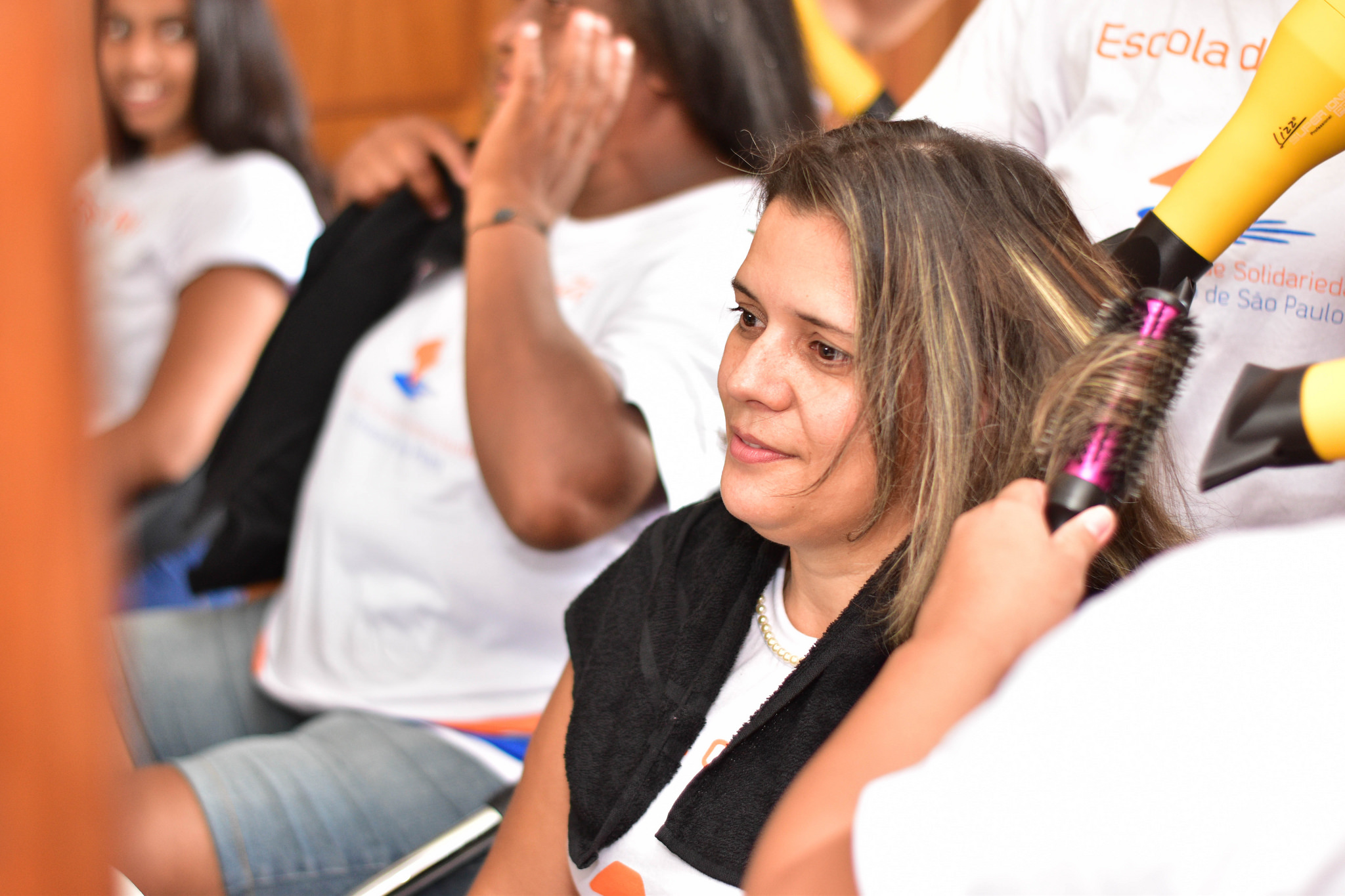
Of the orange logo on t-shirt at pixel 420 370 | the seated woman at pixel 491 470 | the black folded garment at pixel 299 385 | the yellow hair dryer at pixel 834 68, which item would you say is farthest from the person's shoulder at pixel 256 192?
the yellow hair dryer at pixel 834 68

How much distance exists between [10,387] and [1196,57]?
94 centimetres

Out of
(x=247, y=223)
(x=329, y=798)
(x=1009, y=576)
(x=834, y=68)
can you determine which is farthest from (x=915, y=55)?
(x=1009, y=576)

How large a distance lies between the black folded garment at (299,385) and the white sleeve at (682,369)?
1.33ft

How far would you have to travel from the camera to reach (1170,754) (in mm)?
417

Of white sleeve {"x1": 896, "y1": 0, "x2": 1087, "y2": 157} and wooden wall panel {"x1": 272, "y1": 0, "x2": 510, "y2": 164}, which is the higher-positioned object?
wooden wall panel {"x1": 272, "y1": 0, "x2": 510, "y2": 164}

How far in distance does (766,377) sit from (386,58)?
2666mm

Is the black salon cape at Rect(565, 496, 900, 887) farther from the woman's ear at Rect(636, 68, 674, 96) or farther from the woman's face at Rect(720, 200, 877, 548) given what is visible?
the woman's ear at Rect(636, 68, 674, 96)

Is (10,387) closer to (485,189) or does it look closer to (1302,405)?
(1302,405)

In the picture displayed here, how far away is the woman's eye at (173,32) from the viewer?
6.44 feet

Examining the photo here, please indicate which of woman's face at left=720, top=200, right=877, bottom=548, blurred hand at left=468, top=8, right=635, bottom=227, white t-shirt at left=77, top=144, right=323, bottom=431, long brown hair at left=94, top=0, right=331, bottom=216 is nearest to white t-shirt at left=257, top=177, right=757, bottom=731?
blurred hand at left=468, top=8, right=635, bottom=227

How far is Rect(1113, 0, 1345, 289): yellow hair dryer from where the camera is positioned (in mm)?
693

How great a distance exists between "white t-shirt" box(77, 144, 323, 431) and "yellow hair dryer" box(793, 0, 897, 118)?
88 cm

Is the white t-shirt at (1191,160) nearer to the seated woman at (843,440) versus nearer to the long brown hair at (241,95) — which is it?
the seated woman at (843,440)

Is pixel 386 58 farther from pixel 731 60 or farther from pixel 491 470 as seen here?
pixel 491 470
